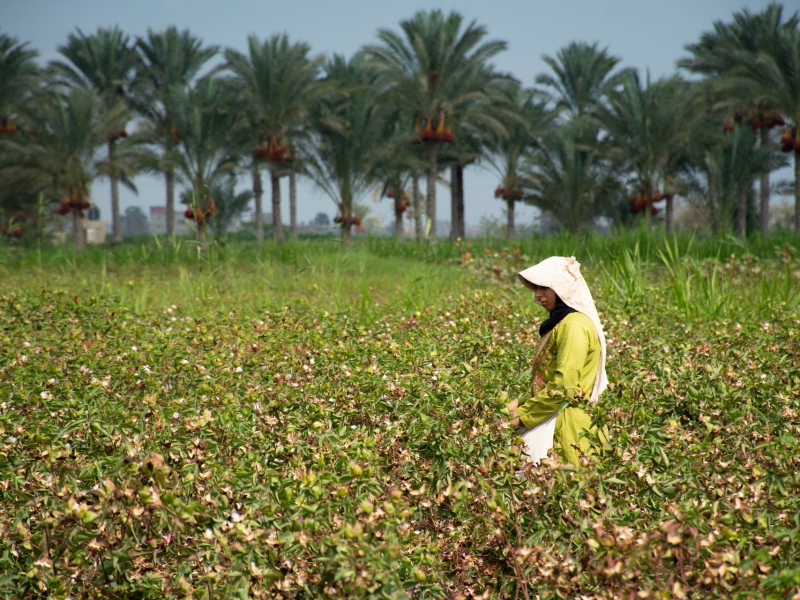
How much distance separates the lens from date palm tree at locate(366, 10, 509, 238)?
19.2m

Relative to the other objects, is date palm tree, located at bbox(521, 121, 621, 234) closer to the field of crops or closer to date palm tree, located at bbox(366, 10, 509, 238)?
date palm tree, located at bbox(366, 10, 509, 238)

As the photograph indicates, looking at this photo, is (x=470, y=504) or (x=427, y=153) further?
(x=427, y=153)

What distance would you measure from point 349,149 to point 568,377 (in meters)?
17.9

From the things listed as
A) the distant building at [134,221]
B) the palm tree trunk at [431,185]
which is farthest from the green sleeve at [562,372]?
the distant building at [134,221]

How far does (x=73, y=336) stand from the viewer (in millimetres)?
4590

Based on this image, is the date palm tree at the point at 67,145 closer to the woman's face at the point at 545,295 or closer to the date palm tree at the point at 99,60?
the date palm tree at the point at 99,60

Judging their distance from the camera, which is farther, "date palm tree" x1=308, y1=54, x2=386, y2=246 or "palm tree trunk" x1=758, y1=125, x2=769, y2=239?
"palm tree trunk" x1=758, y1=125, x2=769, y2=239

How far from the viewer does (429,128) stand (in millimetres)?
21312

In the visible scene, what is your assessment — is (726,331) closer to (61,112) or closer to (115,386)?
(115,386)

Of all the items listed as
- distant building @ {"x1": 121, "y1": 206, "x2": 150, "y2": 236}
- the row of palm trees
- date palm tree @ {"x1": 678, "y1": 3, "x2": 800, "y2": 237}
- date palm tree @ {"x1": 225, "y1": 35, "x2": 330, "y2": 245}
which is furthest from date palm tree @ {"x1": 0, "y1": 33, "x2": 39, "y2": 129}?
distant building @ {"x1": 121, "y1": 206, "x2": 150, "y2": 236}

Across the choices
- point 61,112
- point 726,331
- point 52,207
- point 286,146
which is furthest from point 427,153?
point 726,331

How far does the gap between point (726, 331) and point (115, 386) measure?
410cm

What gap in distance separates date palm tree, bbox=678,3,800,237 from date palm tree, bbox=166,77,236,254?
578 inches

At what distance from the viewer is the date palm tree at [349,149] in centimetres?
1978
